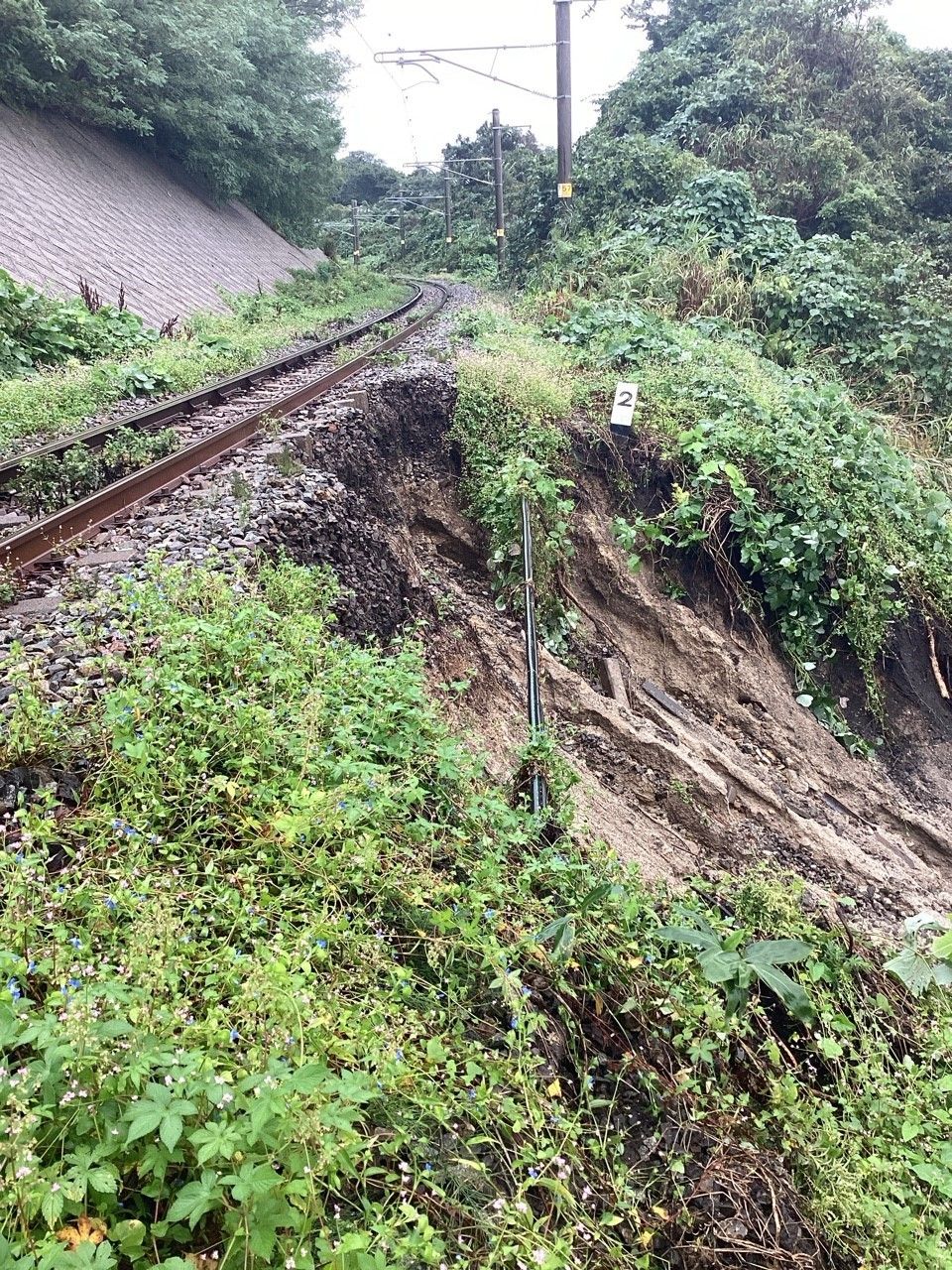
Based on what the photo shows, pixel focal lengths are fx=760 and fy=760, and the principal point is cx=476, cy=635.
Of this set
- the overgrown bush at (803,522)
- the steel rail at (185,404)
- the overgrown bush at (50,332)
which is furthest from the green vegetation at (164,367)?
the overgrown bush at (803,522)

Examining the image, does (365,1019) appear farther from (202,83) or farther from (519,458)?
(202,83)

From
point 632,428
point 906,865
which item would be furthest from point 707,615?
point 906,865

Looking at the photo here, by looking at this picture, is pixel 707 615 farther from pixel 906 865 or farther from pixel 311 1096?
pixel 311 1096

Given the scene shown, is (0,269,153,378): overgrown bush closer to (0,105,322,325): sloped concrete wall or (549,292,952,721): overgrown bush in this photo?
(0,105,322,325): sloped concrete wall

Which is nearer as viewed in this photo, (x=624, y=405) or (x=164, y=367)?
(x=624, y=405)

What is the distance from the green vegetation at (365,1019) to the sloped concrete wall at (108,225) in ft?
36.6

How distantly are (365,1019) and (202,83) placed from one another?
21233 mm

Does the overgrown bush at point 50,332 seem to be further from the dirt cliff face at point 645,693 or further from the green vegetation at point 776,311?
the green vegetation at point 776,311

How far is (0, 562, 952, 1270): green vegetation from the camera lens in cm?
161

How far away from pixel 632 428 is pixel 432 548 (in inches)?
106

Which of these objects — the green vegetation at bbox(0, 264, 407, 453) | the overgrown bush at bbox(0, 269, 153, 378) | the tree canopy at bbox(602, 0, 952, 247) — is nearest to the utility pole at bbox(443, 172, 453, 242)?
the tree canopy at bbox(602, 0, 952, 247)

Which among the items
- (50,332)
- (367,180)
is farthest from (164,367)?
(367,180)

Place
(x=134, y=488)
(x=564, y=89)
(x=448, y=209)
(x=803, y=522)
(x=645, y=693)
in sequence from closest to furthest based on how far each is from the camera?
(x=134, y=488)
(x=645, y=693)
(x=803, y=522)
(x=564, y=89)
(x=448, y=209)

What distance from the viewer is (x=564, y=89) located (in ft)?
48.1
